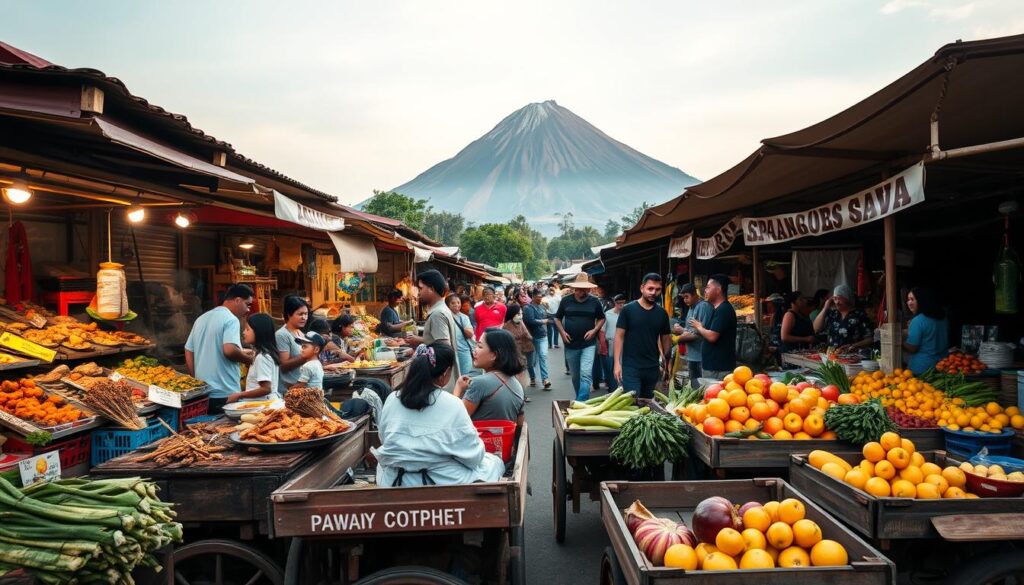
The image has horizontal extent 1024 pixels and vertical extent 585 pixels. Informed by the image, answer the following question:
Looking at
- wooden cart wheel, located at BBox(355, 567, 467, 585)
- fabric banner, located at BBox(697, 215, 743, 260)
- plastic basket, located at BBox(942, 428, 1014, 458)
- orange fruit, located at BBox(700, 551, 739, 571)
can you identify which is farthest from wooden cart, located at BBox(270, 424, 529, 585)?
fabric banner, located at BBox(697, 215, 743, 260)

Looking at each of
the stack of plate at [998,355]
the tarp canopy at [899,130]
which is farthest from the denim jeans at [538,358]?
the stack of plate at [998,355]

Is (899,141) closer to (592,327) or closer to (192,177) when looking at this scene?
(592,327)

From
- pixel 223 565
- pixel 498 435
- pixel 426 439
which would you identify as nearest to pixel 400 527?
pixel 426 439

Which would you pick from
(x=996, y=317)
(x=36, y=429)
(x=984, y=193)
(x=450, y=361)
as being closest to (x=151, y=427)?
(x=36, y=429)

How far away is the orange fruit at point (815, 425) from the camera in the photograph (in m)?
4.21

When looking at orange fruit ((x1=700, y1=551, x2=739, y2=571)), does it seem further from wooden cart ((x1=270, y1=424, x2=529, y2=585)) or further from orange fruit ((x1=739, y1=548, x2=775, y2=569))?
wooden cart ((x1=270, y1=424, x2=529, y2=585))

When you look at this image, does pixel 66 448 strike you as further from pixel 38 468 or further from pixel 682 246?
pixel 682 246

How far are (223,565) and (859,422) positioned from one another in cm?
404

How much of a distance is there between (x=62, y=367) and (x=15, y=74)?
3081 mm

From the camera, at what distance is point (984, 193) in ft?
23.8

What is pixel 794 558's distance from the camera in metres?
2.74

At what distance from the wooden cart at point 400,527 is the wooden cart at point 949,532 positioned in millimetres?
1766

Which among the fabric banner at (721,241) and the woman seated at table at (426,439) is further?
the fabric banner at (721,241)

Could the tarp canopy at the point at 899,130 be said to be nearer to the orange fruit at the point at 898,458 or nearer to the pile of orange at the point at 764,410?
the pile of orange at the point at 764,410
